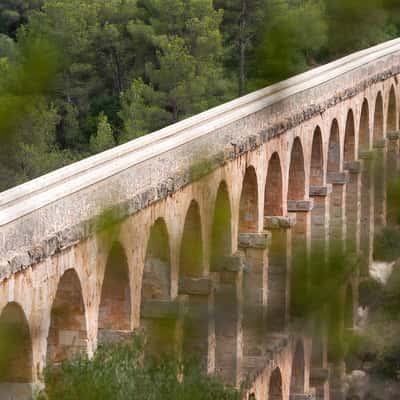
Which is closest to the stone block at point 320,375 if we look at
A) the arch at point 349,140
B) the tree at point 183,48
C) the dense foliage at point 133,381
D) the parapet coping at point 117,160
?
the parapet coping at point 117,160

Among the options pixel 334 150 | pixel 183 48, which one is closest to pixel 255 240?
pixel 334 150

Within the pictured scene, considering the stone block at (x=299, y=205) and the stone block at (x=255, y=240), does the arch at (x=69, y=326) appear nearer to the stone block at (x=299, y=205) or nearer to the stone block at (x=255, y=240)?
the stone block at (x=255, y=240)

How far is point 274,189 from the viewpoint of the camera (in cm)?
1830

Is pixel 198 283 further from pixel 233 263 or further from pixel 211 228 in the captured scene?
pixel 211 228

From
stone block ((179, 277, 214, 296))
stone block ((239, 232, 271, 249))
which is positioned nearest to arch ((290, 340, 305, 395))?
stone block ((239, 232, 271, 249))

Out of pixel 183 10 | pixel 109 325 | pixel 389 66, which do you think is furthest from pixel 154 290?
pixel 389 66

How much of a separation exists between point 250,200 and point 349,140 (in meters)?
7.59

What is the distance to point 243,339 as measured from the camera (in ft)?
8.45

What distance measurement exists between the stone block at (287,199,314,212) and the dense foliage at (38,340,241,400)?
9225 mm

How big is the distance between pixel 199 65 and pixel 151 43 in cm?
20

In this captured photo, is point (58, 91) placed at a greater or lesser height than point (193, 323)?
greater

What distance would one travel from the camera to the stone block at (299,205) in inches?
762

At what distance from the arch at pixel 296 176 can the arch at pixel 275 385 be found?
11.0 ft

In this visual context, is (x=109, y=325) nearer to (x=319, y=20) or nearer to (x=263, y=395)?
(x=263, y=395)
